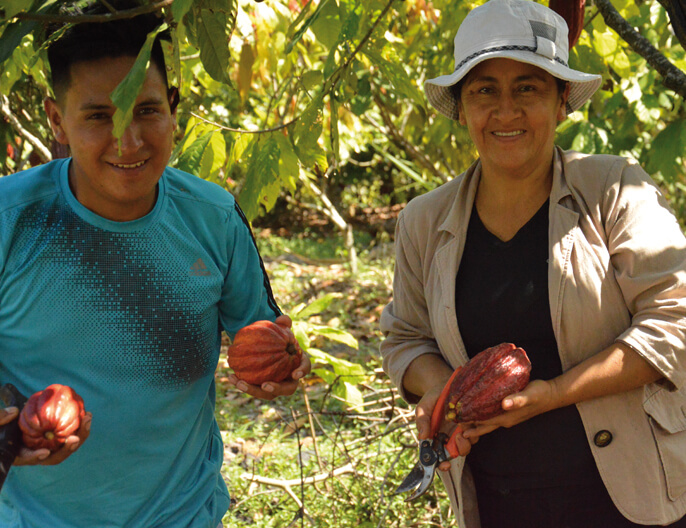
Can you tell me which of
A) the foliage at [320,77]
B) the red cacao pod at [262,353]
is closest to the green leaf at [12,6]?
the foliage at [320,77]

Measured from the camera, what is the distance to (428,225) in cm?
175

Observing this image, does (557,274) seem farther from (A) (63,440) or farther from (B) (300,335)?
(B) (300,335)

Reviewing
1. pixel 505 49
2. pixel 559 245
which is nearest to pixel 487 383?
pixel 559 245

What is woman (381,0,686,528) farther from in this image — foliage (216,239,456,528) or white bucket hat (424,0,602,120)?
foliage (216,239,456,528)

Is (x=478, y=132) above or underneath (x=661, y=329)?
above

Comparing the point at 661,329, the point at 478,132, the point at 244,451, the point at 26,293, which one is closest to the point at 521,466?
the point at 661,329

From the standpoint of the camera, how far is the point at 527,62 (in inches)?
59.9

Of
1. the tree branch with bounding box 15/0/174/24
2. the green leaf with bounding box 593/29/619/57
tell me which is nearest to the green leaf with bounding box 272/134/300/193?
the tree branch with bounding box 15/0/174/24

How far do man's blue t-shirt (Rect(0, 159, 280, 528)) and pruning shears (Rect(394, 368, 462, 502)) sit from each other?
0.45 meters

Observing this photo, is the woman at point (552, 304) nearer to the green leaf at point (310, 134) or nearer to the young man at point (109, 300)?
the green leaf at point (310, 134)

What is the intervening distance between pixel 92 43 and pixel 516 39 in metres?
0.83

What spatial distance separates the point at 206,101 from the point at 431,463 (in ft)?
5.75

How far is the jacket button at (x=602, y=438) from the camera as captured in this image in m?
1.50

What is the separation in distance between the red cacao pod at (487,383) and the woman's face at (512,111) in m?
0.40
